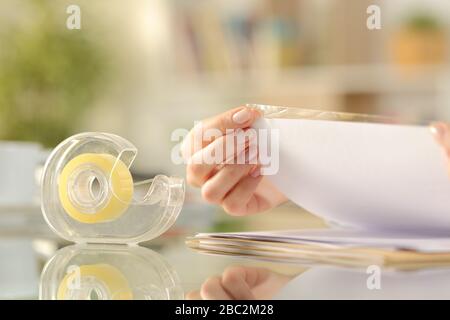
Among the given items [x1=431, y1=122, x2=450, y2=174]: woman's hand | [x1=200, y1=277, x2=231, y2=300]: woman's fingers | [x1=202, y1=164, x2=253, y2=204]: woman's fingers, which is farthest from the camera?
[x1=202, y1=164, x2=253, y2=204]: woman's fingers

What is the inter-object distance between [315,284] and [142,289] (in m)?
0.13

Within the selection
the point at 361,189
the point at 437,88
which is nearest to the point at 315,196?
the point at 361,189

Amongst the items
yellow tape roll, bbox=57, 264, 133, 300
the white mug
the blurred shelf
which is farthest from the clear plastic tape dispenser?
the blurred shelf

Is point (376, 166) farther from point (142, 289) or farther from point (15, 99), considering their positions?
point (15, 99)

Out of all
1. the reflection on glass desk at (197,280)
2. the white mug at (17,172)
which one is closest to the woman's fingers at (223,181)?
the reflection on glass desk at (197,280)

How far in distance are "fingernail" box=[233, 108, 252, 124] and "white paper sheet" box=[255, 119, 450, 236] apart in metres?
0.01

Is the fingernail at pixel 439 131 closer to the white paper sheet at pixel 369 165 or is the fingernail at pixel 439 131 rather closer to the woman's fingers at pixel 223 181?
the white paper sheet at pixel 369 165

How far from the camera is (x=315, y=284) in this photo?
528mm

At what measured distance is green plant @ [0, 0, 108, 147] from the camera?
10.9ft

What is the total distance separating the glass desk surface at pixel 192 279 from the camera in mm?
490

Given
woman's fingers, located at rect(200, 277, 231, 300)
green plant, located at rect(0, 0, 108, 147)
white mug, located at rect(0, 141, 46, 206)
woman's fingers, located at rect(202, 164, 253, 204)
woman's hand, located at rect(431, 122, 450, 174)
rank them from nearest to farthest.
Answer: woman's fingers, located at rect(200, 277, 231, 300)
woman's hand, located at rect(431, 122, 450, 174)
woman's fingers, located at rect(202, 164, 253, 204)
white mug, located at rect(0, 141, 46, 206)
green plant, located at rect(0, 0, 108, 147)

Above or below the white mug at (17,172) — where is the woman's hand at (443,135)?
above

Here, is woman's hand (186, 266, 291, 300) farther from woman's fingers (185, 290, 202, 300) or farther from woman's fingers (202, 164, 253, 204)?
woman's fingers (202, 164, 253, 204)

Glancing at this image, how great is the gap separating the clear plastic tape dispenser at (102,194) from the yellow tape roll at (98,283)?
0.10 metres
